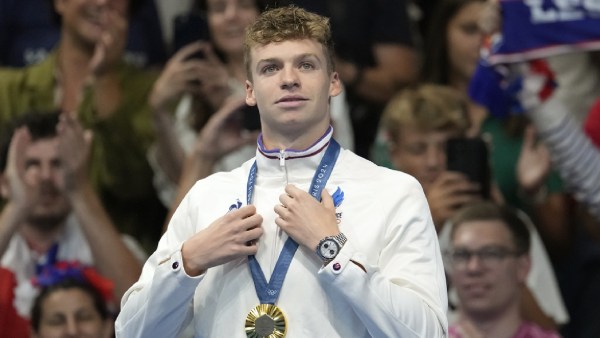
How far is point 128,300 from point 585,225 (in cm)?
349

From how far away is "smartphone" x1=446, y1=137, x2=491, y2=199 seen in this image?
6883 millimetres

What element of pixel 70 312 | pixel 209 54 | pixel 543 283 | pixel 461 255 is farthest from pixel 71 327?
pixel 543 283

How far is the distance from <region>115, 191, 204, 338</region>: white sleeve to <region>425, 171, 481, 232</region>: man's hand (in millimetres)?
2684

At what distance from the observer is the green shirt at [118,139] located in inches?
302

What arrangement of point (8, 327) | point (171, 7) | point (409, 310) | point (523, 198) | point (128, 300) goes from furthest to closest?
1. point (171, 7)
2. point (523, 198)
3. point (8, 327)
4. point (128, 300)
5. point (409, 310)

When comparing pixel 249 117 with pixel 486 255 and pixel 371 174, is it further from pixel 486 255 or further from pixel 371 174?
pixel 371 174

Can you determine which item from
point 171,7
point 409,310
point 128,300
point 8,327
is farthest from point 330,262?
point 171,7

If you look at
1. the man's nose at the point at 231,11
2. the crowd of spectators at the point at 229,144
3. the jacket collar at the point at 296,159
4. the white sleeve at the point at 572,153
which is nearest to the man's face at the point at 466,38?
the crowd of spectators at the point at 229,144

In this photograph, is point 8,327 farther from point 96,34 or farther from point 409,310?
point 409,310

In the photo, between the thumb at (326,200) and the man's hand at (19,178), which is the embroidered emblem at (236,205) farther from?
the man's hand at (19,178)

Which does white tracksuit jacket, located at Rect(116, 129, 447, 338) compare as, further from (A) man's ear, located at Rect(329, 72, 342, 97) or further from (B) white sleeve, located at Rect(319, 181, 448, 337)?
(A) man's ear, located at Rect(329, 72, 342, 97)

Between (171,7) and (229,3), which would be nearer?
(229,3)

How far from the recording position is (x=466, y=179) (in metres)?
6.98

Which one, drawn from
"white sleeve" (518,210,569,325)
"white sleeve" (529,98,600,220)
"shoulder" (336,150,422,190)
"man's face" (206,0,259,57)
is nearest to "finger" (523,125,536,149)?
"white sleeve" (529,98,600,220)
